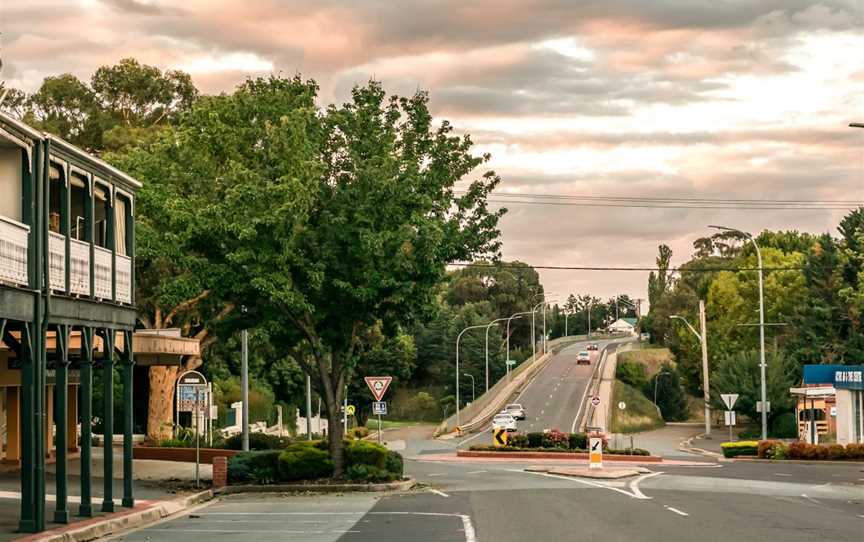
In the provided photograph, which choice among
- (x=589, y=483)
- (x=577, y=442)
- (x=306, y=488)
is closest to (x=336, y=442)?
(x=306, y=488)

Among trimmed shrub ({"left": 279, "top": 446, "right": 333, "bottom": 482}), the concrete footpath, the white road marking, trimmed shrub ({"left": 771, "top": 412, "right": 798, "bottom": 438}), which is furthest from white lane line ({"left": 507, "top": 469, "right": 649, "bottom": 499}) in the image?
trimmed shrub ({"left": 771, "top": 412, "right": 798, "bottom": 438})

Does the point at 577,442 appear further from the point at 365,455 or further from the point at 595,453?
the point at 365,455

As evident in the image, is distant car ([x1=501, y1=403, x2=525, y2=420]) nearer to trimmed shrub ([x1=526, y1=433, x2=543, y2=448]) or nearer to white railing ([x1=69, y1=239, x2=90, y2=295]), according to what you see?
trimmed shrub ([x1=526, y1=433, x2=543, y2=448])

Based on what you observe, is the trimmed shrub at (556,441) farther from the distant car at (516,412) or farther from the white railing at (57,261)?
the distant car at (516,412)

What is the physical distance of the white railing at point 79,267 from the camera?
24.1 metres

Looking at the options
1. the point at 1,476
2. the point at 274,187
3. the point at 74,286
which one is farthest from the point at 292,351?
the point at 74,286

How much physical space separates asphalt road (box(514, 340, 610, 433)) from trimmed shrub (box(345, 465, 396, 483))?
55.1m

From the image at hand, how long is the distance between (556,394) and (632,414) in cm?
1284

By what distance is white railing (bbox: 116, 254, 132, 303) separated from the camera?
27.3 metres

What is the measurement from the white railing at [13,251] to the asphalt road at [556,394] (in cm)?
6987

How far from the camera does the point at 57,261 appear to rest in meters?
23.1

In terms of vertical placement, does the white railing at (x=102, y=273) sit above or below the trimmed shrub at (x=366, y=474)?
above

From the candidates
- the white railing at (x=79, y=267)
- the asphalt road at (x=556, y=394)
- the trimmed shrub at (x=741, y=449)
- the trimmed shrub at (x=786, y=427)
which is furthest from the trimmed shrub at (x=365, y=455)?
the asphalt road at (x=556, y=394)

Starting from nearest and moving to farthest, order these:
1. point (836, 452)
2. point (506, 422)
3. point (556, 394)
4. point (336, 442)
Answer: point (336, 442) → point (836, 452) → point (506, 422) → point (556, 394)
